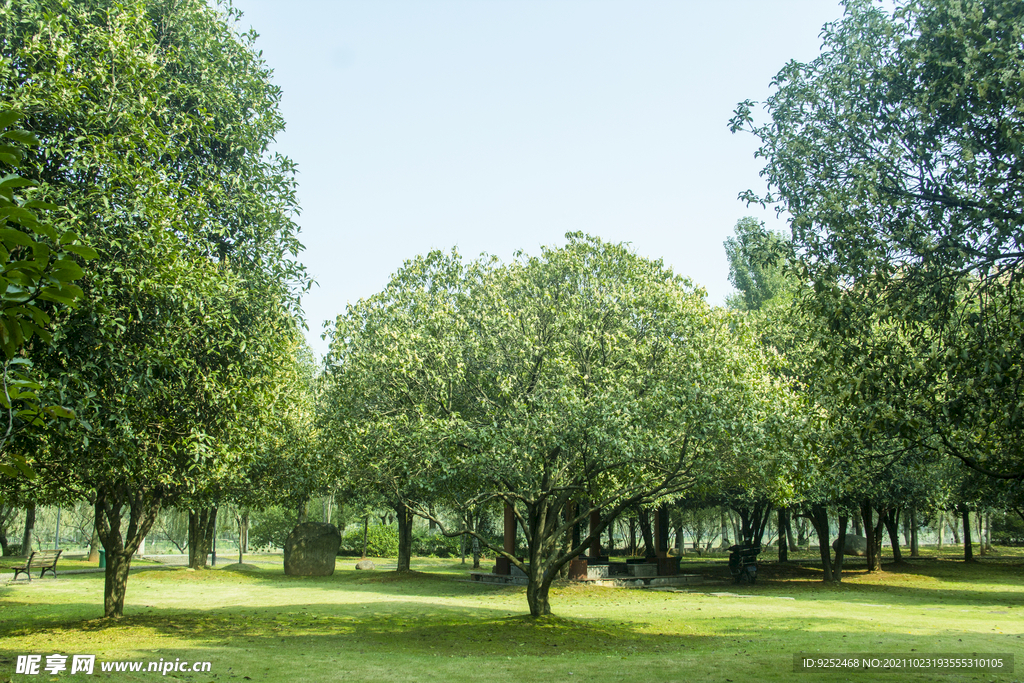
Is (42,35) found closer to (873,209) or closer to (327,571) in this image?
(873,209)

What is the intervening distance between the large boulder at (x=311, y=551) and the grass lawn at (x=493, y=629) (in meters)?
4.47

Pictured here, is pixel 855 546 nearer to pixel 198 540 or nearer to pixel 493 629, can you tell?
pixel 198 540

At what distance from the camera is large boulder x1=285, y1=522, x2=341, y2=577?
114 ft

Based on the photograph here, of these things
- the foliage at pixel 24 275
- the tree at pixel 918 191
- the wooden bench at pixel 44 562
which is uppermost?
the tree at pixel 918 191

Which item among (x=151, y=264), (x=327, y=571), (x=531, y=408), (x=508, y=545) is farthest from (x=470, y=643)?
(x=327, y=571)

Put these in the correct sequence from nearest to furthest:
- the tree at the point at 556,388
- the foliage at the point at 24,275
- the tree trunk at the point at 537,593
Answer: the foliage at the point at 24,275
the tree at the point at 556,388
the tree trunk at the point at 537,593

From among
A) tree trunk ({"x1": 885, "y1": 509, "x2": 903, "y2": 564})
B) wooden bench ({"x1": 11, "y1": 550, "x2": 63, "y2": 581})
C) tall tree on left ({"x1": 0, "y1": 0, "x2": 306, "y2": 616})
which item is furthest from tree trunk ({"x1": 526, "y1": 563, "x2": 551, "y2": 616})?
tree trunk ({"x1": 885, "y1": 509, "x2": 903, "y2": 564})

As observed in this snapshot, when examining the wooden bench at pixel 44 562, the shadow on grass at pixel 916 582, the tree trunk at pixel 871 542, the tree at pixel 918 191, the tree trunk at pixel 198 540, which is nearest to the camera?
the tree at pixel 918 191

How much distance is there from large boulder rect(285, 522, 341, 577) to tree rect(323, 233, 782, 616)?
19.5 meters

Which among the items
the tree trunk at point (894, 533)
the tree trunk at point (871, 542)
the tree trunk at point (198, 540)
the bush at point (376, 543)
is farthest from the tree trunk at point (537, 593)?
the bush at point (376, 543)

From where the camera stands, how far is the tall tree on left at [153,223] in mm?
10820

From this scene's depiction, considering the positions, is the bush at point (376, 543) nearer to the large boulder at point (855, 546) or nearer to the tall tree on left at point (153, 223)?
the large boulder at point (855, 546)

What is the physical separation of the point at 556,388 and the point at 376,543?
141 feet

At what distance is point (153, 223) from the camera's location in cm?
1126
